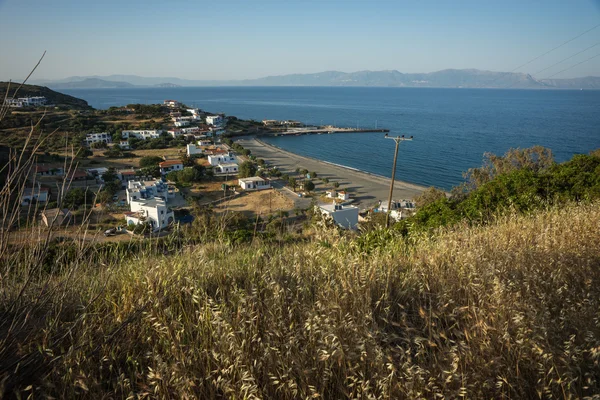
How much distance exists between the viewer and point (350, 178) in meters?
34.7

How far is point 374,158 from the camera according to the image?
44.3 metres

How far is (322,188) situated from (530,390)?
2894 centimetres

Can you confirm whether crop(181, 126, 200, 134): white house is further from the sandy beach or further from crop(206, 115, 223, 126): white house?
the sandy beach

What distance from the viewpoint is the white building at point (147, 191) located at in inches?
903

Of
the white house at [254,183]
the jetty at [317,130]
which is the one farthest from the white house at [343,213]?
the jetty at [317,130]

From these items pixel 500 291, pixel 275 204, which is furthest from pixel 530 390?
pixel 275 204

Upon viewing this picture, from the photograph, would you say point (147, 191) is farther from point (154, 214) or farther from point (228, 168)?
point (228, 168)

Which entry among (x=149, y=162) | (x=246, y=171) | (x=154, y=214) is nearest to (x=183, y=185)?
(x=246, y=171)

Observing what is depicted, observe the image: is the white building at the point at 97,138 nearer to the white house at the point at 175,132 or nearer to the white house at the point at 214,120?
the white house at the point at 175,132

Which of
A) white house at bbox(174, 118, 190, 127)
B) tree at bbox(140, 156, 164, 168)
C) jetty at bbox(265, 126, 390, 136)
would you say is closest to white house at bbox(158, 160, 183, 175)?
tree at bbox(140, 156, 164, 168)

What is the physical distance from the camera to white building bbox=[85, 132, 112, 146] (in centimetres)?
4140

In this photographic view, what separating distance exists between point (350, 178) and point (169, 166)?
53.6ft

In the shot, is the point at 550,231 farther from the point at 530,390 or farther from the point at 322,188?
the point at 322,188

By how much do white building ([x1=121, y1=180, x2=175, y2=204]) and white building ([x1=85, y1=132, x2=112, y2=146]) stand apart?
20.6m
